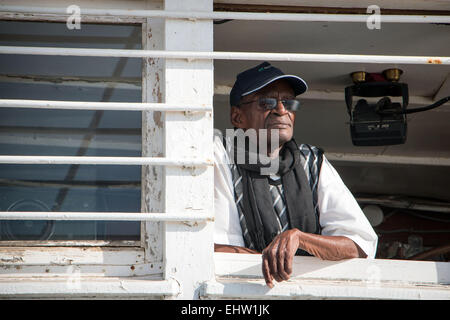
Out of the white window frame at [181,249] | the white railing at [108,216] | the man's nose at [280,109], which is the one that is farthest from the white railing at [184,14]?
the white railing at [108,216]

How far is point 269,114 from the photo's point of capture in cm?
336

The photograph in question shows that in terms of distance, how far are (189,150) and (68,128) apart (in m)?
0.64

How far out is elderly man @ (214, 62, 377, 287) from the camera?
117 inches

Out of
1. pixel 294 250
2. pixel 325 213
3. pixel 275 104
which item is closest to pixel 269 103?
pixel 275 104

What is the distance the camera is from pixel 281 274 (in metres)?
2.56

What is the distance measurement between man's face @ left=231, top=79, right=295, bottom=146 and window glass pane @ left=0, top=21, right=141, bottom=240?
2.26ft

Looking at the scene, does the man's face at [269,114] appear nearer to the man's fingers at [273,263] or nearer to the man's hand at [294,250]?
the man's hand at [294,250]

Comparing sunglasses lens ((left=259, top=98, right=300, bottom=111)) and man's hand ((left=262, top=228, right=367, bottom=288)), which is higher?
sunglasses lens ((left=259, top=98, right=300, bottom=111))

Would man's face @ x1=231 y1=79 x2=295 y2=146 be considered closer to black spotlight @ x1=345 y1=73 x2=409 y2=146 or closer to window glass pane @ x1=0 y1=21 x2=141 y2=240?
window glass pane @ x1=0 y1=21 x2=141 y2=240

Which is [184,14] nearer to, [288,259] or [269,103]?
[269,103]

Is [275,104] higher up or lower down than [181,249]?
higher up

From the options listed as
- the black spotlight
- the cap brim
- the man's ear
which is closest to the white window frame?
the cap brim
